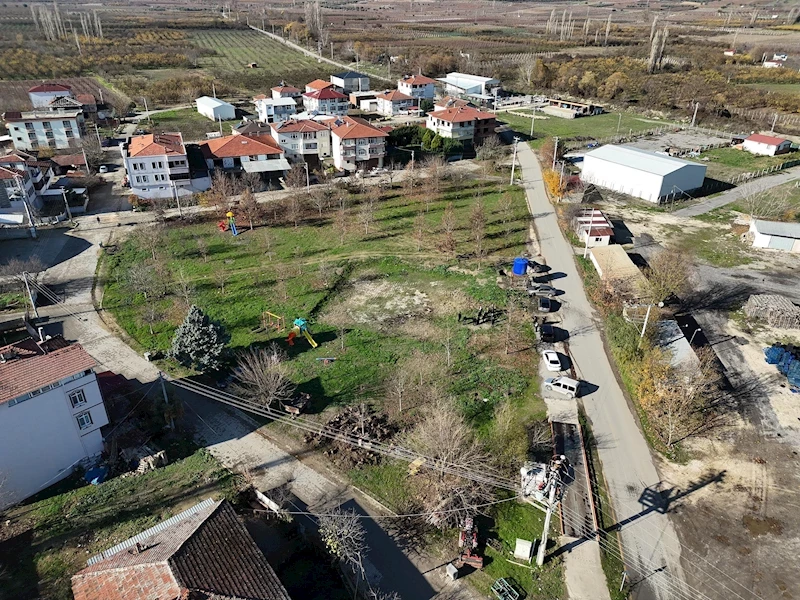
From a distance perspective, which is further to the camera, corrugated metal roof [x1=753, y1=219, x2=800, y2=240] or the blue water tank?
corrugated metal roof [x1=753, y1=219, x2=800, y2=240]

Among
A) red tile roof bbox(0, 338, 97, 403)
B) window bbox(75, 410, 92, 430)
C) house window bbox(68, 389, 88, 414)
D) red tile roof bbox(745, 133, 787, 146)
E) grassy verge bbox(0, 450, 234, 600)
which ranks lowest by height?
grassy verge bbox(0, 450, 234, 600)

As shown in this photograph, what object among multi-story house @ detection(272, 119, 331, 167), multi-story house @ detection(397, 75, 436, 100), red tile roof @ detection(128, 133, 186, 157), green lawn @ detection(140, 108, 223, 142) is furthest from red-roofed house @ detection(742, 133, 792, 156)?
green lawn @ detection(140, 108, 223, 142)

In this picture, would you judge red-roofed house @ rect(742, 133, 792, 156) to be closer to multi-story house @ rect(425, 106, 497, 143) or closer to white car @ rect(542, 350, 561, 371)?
multi-story house @ rect(425, 106, 497, 143)

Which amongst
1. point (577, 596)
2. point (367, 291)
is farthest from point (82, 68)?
point (577, 596)

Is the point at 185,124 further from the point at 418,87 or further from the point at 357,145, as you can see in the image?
the point at 418,87

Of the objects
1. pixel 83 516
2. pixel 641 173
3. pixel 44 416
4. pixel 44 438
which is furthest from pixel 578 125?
pixel 83 516
